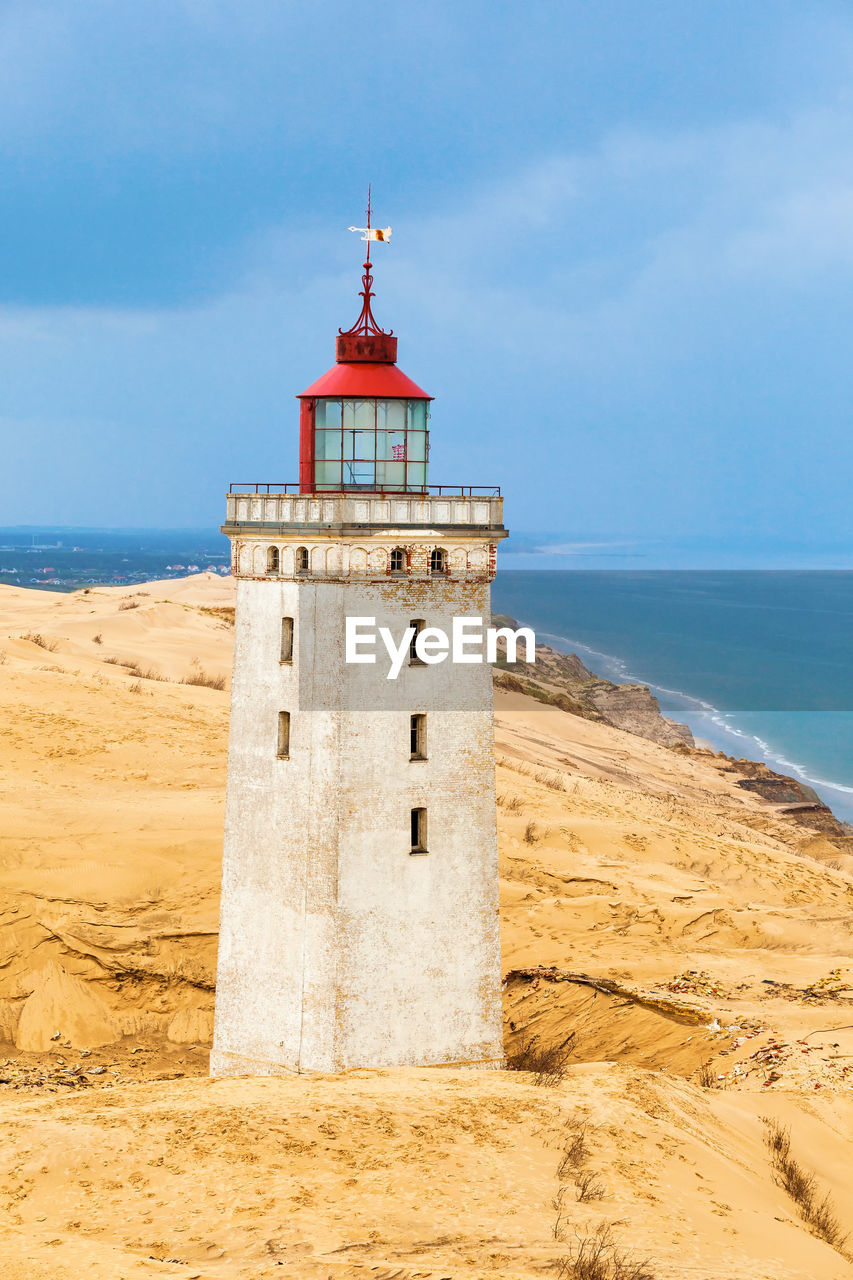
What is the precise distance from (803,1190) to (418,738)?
608 centimetres

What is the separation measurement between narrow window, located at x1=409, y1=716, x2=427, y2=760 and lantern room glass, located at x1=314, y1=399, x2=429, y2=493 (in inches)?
102

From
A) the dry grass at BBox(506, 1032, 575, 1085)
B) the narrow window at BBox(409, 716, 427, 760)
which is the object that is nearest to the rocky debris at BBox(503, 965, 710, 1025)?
the dry grass at BBox(506, 1032, 575, 1085)

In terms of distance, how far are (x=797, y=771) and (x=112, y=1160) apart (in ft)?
186

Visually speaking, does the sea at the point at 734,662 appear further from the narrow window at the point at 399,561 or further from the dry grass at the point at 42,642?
the narrow window at the point at 399,561

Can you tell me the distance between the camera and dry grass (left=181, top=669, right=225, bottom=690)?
→ 37844mm

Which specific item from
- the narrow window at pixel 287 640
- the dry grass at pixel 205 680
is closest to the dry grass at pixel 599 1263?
the narrow window at pixel 287 640

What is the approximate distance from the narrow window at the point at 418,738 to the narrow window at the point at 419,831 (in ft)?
2.07

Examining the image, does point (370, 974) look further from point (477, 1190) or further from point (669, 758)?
point (669, 758)

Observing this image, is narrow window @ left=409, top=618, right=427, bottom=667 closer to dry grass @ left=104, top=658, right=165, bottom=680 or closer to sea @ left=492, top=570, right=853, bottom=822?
dry grass @ left=104, top=658, right=165, bottom=680

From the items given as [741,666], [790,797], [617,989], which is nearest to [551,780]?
[617,989]

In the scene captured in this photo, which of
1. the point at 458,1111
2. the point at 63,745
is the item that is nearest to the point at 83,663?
the point at 63,745

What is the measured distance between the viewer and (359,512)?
15.4m

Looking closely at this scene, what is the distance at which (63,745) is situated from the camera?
26766 millimetres

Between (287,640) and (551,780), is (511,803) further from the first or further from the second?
(287,640)
